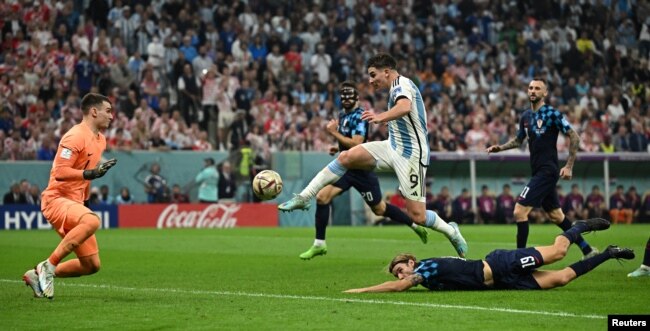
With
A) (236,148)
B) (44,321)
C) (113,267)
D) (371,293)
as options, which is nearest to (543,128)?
(371,293)

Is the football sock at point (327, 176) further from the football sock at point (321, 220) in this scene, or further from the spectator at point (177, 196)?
the spectator at point (177, 196)

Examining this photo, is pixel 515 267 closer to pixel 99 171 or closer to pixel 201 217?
pixel 99 171

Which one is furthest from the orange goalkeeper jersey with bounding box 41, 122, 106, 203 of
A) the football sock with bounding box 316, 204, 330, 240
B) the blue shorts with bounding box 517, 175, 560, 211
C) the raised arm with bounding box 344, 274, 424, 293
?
the blue shorts with bounding box 517, 175, 560, 211

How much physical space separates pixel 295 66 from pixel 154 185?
6634 millimetres

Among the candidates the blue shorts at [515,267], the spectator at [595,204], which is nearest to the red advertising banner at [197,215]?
the spectator at [595,204]

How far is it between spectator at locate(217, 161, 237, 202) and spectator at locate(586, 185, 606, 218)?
11.5 meters

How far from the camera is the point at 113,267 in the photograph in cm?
1587

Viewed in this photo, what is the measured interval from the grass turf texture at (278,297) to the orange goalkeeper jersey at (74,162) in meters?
1.13

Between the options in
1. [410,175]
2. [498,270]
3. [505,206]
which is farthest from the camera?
[505,206]

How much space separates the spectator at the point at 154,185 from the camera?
30312 mm

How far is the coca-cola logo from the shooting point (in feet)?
98.7

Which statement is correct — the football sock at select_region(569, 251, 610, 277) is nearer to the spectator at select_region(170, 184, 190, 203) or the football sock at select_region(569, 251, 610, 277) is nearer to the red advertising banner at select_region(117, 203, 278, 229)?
the red advertising banner at select_region(117, 203, 278, 229)

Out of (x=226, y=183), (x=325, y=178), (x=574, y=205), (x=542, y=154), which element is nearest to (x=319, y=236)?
(x=325, y=178)

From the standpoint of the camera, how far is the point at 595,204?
34250 mm
